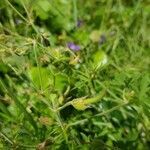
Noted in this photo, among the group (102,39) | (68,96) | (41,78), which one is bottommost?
(102,39)

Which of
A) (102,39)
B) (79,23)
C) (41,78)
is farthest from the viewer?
Result: (79,23)

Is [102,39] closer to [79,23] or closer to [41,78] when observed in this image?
[79,23]

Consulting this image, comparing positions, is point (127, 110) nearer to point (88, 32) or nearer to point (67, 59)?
point (67, 59)

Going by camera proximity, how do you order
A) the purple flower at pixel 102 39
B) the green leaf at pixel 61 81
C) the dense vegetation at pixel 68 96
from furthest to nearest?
the purple flower at pixel 102 39 → the green leaf at pixel 61 81 → the dense vegetation at pixel 68 96

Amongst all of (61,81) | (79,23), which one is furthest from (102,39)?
(61,81)

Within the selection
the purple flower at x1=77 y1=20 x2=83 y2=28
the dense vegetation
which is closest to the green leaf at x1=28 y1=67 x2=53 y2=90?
the dense vegetation

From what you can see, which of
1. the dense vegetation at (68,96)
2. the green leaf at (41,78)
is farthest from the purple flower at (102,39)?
the green leaf at (41,78)

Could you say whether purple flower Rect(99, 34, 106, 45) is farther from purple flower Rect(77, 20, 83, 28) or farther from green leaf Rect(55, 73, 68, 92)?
green leaf Rect(55, 73, 68, 92)

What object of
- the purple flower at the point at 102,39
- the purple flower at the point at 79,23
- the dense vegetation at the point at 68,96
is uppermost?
the dense vegetation at the point at 68,96

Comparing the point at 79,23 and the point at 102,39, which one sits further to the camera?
the point at 79,23

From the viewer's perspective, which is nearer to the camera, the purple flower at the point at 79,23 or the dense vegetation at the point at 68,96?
the dense vegetation at the point at 68,96

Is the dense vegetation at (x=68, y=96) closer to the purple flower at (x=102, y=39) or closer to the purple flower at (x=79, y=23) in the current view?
the purple flower at (x=102, y=39)

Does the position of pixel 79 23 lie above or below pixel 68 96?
below
